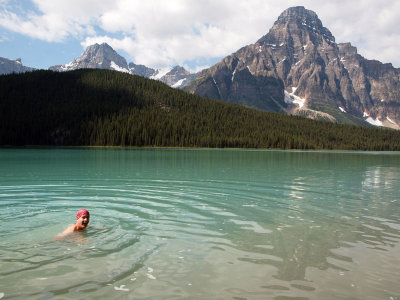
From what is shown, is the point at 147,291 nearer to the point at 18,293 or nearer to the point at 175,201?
the point at 18,293

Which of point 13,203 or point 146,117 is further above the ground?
point 146,117

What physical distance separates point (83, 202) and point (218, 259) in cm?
1219

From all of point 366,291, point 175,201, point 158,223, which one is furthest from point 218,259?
point 175,201

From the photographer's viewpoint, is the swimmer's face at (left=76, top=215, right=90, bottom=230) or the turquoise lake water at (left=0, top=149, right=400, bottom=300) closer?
the turquoise lake water at (left=0, top=149, right=400, bottom=300)

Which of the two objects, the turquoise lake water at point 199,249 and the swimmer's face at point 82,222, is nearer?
the turquoise lake water at point 199,249

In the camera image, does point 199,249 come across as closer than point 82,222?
Yes

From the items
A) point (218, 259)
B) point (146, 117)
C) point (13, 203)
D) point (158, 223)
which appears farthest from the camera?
point (146, 117)

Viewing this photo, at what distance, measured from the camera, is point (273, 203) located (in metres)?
20.0

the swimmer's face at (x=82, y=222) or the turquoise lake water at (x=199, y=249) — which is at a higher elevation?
the swimmer's face at (x=82, y=222)

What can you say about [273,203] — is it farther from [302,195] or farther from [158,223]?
[158,223]

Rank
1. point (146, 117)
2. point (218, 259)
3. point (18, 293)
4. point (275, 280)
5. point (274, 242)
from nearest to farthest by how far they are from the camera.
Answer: point (18, 293) < point (275, 280) < point (218, 259) < point (274, 242) < point (146, 117)

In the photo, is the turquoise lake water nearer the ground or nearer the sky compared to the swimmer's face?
nearer the ground

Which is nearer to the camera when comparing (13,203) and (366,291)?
(366,291)

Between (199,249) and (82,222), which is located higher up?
(82,222)
